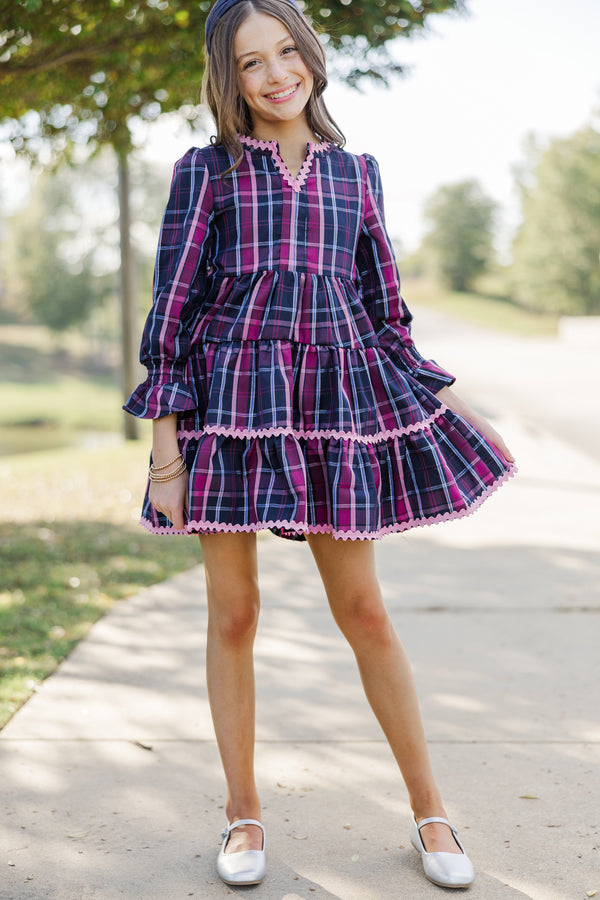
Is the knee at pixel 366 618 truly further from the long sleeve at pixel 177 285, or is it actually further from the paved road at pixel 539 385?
the paved road at pixel 539 385

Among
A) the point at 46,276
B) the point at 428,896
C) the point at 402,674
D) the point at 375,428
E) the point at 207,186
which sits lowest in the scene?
the point at 428,896

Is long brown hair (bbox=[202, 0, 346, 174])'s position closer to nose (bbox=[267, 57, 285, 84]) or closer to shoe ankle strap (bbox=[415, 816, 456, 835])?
nose (bbox=[267, 57, 285, 84])

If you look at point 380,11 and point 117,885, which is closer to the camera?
point 117,885

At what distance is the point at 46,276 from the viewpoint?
128ft

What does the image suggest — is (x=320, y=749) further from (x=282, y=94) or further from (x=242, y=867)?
(x=282, y=94)

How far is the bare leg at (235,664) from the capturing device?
214 centimetres

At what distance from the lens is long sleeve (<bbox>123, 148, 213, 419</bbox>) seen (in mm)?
2090

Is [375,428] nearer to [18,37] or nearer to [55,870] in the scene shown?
[55,870]

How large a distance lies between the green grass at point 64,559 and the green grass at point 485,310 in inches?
1510

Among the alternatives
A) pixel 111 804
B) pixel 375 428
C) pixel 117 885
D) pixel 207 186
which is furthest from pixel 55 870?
pixel 207 186

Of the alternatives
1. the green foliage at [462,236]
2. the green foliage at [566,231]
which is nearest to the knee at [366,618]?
the green foliage at [566,231]

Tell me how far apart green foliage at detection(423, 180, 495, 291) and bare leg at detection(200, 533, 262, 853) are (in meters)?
63.8

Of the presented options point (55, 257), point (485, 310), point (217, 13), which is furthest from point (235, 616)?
point (485, 310)

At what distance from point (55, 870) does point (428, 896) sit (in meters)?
0.83
